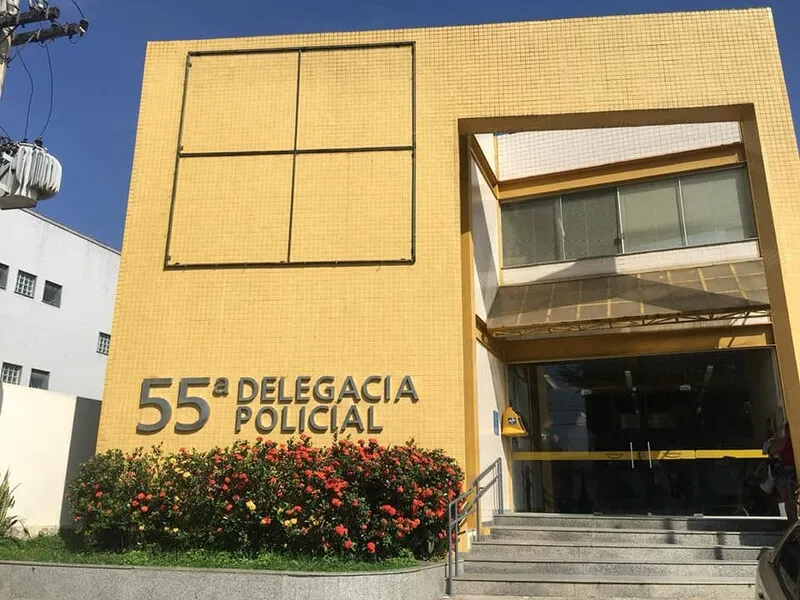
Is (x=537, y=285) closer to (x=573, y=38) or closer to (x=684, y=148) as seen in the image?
(x=684, y=148)

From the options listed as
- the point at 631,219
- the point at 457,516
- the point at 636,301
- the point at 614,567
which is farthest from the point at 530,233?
the point at 614,567

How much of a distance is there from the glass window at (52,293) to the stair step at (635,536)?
2462 cm

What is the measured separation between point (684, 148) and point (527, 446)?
23.2ft

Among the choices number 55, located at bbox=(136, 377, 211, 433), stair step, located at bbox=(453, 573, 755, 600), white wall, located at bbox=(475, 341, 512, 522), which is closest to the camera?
stair step, located at bbox=(453, 573, 755, 600)

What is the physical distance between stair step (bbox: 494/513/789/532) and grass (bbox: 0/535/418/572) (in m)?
3.56

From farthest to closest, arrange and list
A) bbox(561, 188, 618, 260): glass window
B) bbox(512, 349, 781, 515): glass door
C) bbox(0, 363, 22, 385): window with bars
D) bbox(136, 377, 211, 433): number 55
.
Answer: bbox(0, 363, 22, 385): window with bars
bbox(561, 188, 618, 260): glass window
bbox(512, 349, 781, 515): glass door
bbox(136, 377, 211, 433): number 55

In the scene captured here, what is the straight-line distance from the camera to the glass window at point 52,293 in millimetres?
28641

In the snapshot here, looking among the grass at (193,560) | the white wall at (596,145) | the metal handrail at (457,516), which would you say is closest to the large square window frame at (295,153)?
the metal handrail at (457,516)

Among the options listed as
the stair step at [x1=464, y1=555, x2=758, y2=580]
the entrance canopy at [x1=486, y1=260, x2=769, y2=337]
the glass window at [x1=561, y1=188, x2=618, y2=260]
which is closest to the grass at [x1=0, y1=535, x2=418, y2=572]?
the stair step at [x1=464, y1=555, x2=758, y2=580]

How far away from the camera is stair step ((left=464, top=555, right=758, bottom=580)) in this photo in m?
8.70

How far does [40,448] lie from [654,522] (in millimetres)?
9861

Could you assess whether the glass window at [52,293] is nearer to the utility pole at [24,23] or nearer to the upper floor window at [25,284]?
the upper floor window at [25,284]

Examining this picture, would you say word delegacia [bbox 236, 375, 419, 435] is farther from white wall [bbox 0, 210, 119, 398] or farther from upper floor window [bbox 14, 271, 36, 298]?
upper floor window [bbox 14, 271, 36, 298]

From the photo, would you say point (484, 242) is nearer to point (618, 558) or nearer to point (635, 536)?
point (635, 536)
